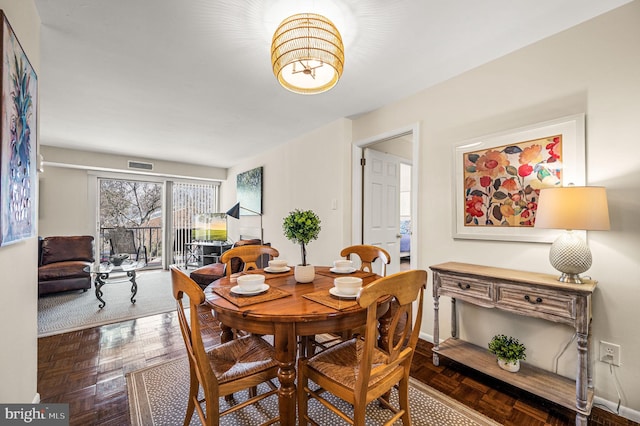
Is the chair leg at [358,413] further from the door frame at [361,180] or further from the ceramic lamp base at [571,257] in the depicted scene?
the door frame at [361,180]

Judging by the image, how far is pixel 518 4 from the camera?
5.19ft

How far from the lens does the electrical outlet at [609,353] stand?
1609mm

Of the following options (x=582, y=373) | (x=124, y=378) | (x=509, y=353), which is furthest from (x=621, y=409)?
(x=124, y=378)

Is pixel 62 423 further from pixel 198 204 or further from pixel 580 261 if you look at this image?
pixel 198 204

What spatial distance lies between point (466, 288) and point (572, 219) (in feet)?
2.51

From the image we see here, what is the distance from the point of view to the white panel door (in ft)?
11.3

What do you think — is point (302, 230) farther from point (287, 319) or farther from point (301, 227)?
point (287, 319)

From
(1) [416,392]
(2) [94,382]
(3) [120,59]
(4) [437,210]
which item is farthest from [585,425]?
(3) [120,59]

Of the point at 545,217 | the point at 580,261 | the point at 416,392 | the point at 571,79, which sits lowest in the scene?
the point at 416,392

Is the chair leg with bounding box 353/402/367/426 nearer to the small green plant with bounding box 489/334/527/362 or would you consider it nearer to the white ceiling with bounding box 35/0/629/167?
the small green plant with bounding box 489/334/527/362

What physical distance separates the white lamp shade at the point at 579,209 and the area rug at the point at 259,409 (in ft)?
3.98

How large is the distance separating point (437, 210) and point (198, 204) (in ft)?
19.4

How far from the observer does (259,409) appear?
166cm

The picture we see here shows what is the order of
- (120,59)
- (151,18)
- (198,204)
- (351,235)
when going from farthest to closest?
(198,204) < (351,235) < (120,59) < (151,18)
